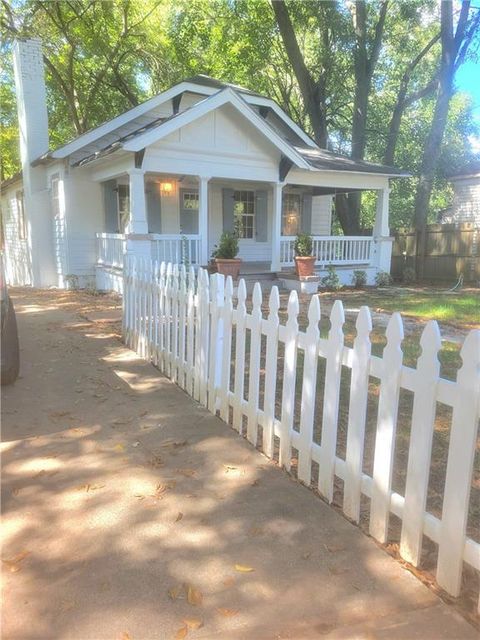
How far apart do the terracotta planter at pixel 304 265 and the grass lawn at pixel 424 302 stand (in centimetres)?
67

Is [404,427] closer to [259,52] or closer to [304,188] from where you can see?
[304,188]

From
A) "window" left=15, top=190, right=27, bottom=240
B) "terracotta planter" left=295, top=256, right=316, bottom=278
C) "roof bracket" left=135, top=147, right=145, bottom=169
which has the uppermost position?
"roof bracket" left=135, top=147, right=145, bottom=169

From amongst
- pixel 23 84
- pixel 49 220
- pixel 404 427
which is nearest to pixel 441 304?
pixel 404 427

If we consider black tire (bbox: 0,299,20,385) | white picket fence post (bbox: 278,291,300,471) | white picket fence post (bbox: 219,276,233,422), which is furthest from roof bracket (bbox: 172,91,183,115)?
white picket fence post (bbox: 278,291,300,471)

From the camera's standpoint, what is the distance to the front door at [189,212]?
1482 centimetres

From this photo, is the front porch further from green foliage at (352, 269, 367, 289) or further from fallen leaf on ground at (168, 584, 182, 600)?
fallen leaf on ground at (168, 584, 182, 600)

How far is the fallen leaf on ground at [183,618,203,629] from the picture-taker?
1.93 meters

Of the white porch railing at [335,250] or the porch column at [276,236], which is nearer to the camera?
the porch column at [276,236]

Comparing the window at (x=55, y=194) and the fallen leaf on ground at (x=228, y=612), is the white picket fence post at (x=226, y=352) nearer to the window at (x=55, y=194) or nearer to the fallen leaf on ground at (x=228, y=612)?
the fallen leaf on ground at (x=228, y=612)

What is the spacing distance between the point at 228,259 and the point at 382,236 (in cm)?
570

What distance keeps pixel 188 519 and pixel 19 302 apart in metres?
9.36

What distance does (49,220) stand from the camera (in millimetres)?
14812

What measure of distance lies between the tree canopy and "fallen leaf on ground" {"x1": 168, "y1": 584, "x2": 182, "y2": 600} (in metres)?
15.6

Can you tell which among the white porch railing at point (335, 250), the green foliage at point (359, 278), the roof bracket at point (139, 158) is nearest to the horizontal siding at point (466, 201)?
the white porch railing at point (335, 250)
